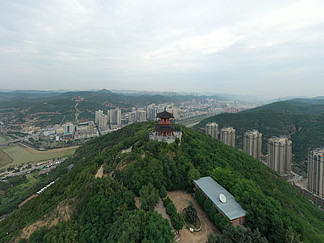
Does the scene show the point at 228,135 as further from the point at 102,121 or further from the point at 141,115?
the point at 102,121

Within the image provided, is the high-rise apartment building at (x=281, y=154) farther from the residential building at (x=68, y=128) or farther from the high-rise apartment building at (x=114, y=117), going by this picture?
the residential building at (x=68, y=128)

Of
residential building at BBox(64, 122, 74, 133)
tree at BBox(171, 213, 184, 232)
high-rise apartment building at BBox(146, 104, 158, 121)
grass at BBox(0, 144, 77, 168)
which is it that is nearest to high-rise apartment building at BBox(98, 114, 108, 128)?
residential building at BBox(64, 122, 74, 133)

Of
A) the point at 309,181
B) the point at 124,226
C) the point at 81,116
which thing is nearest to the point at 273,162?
the point at 309,181

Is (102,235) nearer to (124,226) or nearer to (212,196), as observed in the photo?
(124,226)

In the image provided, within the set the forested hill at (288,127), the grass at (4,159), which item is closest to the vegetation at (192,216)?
the forested hill at (288,127)

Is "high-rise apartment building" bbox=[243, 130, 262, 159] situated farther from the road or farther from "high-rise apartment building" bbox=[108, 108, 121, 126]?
"high-rise apartment building" bbox=[108, 108, 121, 126]

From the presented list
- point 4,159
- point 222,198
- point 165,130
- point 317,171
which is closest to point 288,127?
point 317,171
